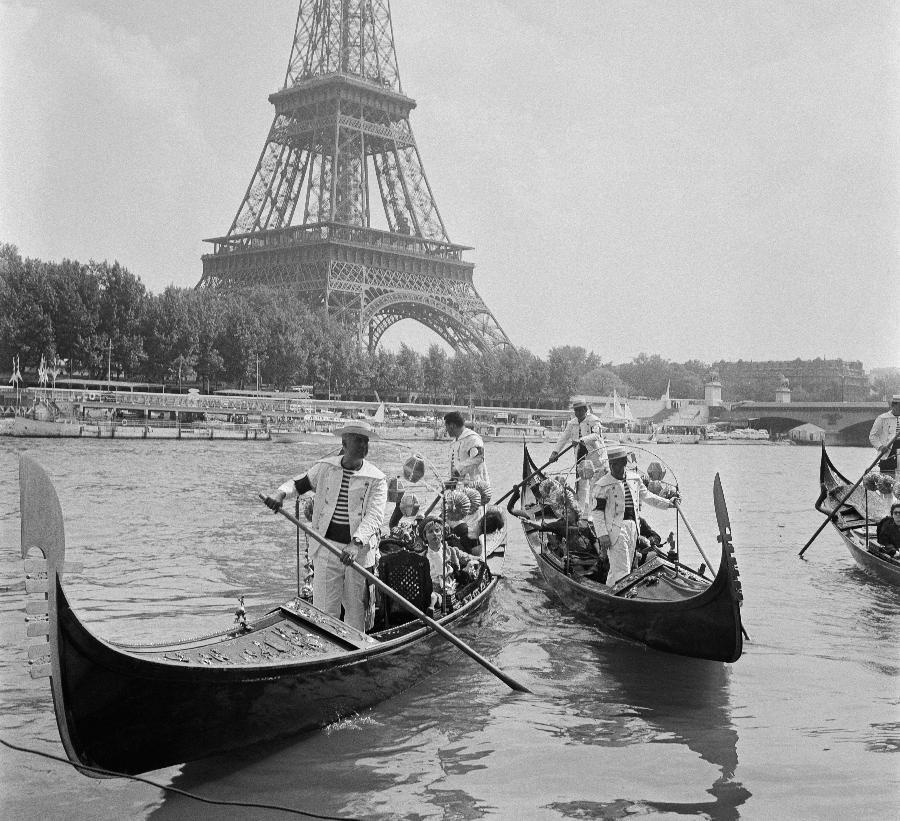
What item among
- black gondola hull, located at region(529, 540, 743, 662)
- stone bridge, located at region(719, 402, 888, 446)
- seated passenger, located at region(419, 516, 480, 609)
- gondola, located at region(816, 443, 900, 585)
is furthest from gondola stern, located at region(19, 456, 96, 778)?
stone bridge, located at region(719, 402, 888, 446)

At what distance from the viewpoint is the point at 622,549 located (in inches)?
405

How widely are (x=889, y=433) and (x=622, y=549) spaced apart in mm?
6539

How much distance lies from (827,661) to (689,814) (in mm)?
4592

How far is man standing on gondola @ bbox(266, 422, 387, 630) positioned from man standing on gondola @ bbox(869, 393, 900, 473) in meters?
9.21

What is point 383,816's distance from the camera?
609 cm

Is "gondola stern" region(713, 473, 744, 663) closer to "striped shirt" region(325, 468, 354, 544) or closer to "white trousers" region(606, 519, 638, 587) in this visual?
"white trousers" region(606, 519, 638, 587)

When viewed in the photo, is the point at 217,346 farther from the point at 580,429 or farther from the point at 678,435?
the point at 580,429

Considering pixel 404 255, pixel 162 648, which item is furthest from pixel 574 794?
pixel 404 255

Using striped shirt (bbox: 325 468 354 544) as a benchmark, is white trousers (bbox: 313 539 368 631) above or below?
below

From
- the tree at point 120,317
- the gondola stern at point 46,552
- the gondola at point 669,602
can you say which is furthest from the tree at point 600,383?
the gondola stern at point 46,552

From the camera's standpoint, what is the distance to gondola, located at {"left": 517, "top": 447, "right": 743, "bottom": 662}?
835 cm

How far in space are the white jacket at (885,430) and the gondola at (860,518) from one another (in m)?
0.77

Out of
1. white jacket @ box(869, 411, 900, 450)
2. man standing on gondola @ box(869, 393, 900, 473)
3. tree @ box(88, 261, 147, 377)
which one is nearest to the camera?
man standing on gondola @ box(869, 393, 900, 473)

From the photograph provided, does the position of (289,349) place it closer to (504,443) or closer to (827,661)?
(504,443)
